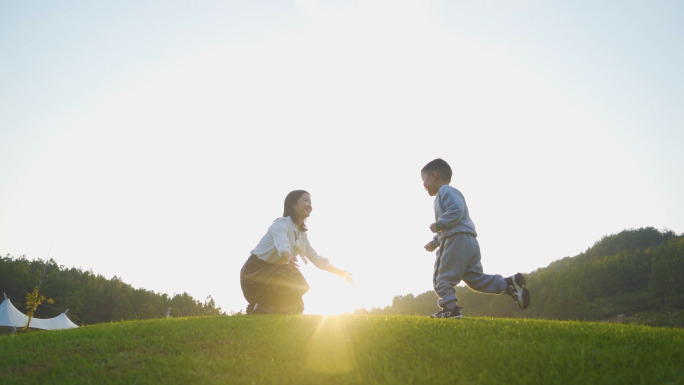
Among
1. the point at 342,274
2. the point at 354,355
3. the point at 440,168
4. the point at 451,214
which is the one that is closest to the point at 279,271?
the point at 342,274

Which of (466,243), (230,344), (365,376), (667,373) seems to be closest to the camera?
(667,373)

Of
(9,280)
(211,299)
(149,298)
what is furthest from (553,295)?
(9,280)

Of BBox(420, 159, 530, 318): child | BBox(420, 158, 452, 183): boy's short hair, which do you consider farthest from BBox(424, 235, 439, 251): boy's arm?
BBox(420, 158, 452, 183): boy's short hair

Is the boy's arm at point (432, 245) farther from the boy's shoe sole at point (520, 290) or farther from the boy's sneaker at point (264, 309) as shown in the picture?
the boy's sneaker at point (264, 309)

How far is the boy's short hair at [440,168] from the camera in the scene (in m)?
7.39

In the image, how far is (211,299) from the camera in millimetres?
52406

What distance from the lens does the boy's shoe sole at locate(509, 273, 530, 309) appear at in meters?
6.14

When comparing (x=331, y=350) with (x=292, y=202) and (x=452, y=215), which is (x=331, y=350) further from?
(x=292, y=202)

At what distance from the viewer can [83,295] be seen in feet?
169

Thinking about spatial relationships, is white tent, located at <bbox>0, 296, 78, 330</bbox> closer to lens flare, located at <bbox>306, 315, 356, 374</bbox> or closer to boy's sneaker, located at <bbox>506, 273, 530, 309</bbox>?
lens flare, located at <bbox>306, 315, 356, 374</bbox>

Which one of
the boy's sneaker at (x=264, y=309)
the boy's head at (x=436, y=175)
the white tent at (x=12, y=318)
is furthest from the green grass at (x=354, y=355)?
the white tent at (x=12, y=318)

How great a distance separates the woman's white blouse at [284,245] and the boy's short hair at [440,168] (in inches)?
102

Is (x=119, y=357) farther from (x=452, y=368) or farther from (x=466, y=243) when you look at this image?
(x=466, y=243)

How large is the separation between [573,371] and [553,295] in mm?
62465
